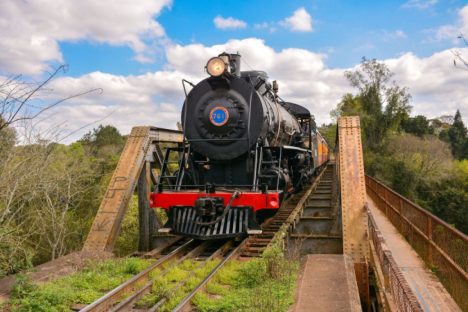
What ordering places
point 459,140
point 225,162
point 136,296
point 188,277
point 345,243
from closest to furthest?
point 136,296 < point 188,277 < point 345,243 < point 225,162 < point 459,140

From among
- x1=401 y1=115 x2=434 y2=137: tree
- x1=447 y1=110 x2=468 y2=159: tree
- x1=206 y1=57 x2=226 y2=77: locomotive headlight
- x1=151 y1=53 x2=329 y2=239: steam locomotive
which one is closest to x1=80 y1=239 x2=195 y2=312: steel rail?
x1=151 y1=53 x2=329 y2=239: steam locomotive

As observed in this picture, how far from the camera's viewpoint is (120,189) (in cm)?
710

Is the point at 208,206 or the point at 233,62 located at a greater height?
the point at 233,62

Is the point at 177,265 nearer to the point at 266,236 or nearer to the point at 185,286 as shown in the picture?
the point at 185,286

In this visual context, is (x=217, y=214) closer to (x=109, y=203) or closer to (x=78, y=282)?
(x=109, y=203)

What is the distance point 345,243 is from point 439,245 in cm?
132

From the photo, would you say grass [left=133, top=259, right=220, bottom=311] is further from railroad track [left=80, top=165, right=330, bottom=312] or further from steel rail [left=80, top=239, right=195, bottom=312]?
steel rail [left=80, top=239, right=195, bottom=312]

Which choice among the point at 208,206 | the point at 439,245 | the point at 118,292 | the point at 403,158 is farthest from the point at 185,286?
the point at 403,158

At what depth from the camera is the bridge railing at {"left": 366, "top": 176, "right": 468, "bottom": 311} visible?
4.70 meters

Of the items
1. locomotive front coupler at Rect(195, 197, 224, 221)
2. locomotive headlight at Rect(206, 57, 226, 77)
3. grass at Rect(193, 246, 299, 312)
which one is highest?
locomotive headlight at Rect(206, 57, 226, 77)

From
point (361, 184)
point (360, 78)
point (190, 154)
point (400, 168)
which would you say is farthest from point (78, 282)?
point (360, 78)

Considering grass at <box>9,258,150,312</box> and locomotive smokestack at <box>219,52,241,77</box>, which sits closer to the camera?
grass at <box>9,258,150,312</box>

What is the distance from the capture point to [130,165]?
24.2 ft

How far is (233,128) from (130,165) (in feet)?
6.62
